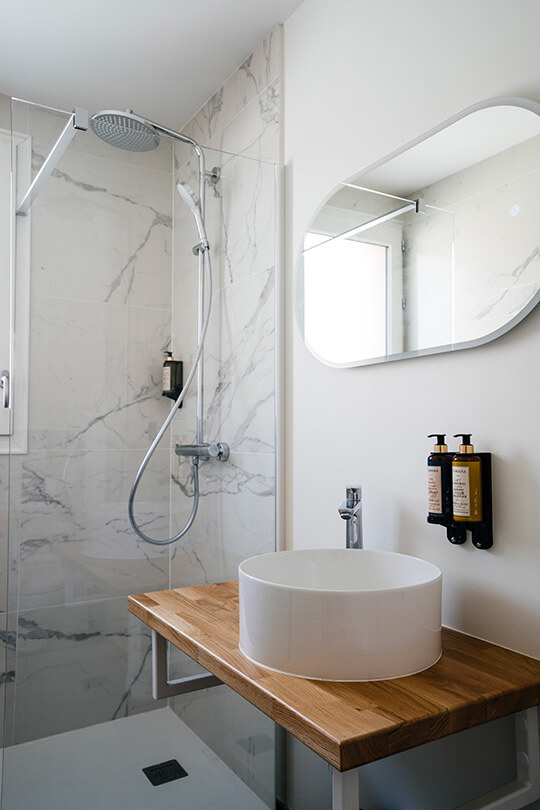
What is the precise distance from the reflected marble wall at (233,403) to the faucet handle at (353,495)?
0.51 metres

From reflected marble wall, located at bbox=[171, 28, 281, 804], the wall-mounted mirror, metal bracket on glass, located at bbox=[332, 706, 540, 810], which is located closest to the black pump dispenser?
the wall-mounted mirror

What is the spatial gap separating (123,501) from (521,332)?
119cm

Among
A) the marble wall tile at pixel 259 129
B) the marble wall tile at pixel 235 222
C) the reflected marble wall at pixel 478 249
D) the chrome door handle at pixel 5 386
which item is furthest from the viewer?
the marble wall tile at pixel 259 129

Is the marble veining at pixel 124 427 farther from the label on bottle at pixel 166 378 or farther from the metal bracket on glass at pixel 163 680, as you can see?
the metal bracket on glass at pixel 163 680

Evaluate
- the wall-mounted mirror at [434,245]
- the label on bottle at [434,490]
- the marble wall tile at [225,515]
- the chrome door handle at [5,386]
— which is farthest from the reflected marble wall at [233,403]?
the label on bottle at [434,490]

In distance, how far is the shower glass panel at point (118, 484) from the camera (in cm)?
170

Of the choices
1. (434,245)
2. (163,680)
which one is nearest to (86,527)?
(163,680)

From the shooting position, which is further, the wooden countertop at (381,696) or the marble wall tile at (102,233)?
the marble wall tile at (102,233)

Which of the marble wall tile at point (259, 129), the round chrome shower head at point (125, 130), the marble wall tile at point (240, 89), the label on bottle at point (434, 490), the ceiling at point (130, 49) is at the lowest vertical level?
the label on bottle at point (434, 490)

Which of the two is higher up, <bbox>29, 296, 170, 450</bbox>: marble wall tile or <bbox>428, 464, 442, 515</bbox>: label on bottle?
<bbox>29, 296, 170, 450</bbox>: marble wall tile

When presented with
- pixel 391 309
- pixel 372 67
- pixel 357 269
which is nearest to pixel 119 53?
pixel 372 67

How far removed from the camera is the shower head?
6.21 ft

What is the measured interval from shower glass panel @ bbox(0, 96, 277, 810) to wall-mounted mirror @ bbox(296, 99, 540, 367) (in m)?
0.38

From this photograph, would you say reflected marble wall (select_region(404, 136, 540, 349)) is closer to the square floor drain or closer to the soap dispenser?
the soap dispenser
